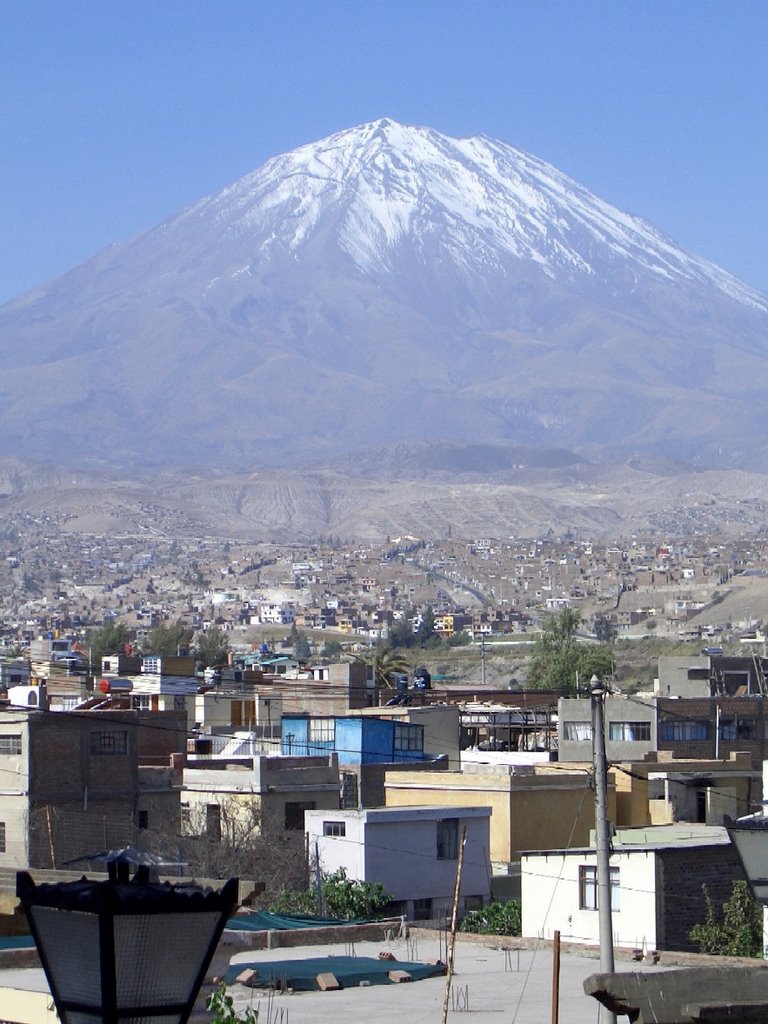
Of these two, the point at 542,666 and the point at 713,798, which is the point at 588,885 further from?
the point at 542,666

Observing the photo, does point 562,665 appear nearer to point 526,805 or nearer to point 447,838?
point 526,805

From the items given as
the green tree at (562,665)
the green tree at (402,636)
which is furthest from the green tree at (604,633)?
the green tree at (562,665)

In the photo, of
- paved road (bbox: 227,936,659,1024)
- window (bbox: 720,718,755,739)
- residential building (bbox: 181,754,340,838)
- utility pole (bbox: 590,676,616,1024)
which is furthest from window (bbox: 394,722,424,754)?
utility pole (bbox: 590,676,616,1024)

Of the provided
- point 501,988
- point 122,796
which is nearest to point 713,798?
point 122,796

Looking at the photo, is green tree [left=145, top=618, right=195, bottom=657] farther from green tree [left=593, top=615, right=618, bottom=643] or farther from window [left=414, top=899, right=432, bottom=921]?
window [left=414, top=899, right=432, bottom=921]

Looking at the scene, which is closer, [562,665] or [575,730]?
[575,730]

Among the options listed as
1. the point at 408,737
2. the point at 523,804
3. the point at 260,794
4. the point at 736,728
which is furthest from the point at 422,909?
the point at 736,728
